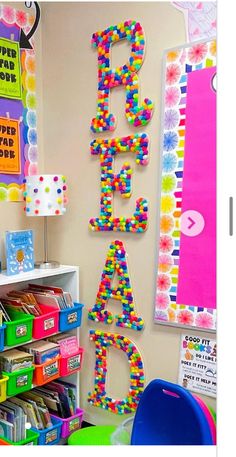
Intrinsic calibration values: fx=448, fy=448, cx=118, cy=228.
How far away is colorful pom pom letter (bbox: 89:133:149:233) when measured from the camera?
6.81 ft

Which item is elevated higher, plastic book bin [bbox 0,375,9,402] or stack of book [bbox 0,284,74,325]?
stack of book [bbox 0,284,74,325]

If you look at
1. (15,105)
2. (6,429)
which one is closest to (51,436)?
(6,429)

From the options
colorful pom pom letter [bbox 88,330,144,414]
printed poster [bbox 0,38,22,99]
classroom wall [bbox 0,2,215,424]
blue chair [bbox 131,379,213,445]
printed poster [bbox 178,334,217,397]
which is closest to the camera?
blue chair [bbox 131,379,213,445]

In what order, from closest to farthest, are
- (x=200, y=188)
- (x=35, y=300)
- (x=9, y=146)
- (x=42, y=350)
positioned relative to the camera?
(x=200, y=188) → (x=42, y=350) → (x=35, y=300) → (x=9, y=146)

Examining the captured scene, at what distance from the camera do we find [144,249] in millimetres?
2113

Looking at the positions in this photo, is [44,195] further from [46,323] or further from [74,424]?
[74,424]

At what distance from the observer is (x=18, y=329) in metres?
1.97

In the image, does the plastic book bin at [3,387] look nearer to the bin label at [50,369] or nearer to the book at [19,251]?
the bin label at [50,369]

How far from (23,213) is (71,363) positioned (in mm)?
822

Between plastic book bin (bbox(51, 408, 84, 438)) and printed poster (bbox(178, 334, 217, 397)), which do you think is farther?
plastic book bin (bbox(51, 408, 84, 438))

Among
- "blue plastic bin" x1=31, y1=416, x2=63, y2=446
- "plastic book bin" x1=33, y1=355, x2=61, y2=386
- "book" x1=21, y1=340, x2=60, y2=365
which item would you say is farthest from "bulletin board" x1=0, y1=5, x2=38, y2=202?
"blue plastic bin" x1=31, y1=416, x2=63, y2=446

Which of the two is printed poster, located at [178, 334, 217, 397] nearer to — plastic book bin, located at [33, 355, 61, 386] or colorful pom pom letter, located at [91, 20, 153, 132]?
plastic book bin, located at [33, 355, 61, 386]

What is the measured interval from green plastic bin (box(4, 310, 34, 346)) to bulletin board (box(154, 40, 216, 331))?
0.59 m

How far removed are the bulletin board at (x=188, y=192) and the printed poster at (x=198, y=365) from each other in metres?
0.07
